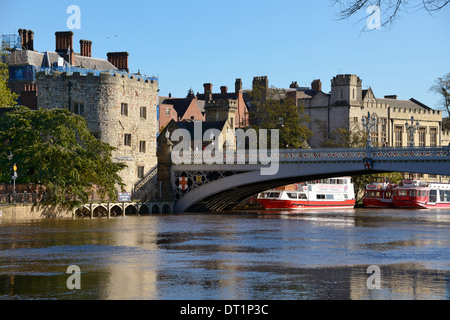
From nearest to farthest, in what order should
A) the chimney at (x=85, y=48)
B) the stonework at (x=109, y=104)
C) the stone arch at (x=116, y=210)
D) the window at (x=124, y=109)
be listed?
the stone arch at (x=116, y=210)
the stonework at (x=109, y=104)
the window at (x=124, y=109)
the chimney at (x=85, y=48)

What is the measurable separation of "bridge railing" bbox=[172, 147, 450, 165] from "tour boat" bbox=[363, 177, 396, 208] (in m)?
27.8

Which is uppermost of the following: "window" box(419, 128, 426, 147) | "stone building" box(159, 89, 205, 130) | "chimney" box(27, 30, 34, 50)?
"chimney" box(27, 30, 34, 50)

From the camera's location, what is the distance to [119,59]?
3674 inches

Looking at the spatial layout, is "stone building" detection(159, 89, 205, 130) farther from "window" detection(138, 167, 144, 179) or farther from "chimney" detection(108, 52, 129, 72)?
"window" detection(138, 167, 144, 179)

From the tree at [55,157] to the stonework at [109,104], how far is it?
7.36 metres

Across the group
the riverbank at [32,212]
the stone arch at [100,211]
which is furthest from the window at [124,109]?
the riverbank at [32,212]

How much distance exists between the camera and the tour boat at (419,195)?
306 ft

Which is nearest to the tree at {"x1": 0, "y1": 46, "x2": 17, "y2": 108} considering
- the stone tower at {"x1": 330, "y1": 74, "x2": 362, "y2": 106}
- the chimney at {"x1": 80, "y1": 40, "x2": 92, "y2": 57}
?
the chimney at {"x1": 80, "y1": 40, "x2": 92, "y2": 57}

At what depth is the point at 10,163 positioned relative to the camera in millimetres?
59906

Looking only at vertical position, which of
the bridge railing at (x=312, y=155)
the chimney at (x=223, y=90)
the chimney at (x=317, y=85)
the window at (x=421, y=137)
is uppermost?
the chimney at (x=317, y=85)

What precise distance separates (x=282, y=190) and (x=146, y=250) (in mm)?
48220

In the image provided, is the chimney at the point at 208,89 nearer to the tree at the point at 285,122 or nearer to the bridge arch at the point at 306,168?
the tree at the point at 285,122

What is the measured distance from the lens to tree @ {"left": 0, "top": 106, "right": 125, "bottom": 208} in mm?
59531
